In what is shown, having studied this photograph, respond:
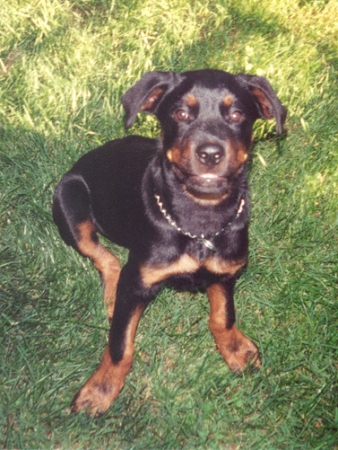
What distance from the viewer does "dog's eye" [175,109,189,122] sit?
124 inches

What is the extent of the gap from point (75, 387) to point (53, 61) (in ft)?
A: 9.37

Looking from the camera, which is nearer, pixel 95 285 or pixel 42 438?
pixel 42 438

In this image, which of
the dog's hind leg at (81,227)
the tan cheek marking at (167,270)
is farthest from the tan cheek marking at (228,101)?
the dog's hind leg at (81,227)

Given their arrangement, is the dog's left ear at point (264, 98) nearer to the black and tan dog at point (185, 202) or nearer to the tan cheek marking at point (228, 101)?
the black and tan dog at point (185, 202)

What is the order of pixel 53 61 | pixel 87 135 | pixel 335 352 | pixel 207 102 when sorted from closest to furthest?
pixel 207 102, pixel 335 352, pixel 87 135, pixel 53 61

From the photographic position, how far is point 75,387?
356cm

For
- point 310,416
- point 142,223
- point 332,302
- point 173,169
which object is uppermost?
point 173,169

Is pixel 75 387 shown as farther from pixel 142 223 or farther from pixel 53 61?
pixel 53 61

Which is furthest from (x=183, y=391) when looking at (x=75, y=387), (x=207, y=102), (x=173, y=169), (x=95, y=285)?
(x=207, y=102)

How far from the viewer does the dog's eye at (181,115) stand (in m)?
3.14

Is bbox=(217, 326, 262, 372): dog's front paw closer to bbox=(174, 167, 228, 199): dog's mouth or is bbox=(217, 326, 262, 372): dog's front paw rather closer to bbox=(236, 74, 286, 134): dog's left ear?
bbox=(174, 167, 228, 199): dog's mouth

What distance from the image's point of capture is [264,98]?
332 cm

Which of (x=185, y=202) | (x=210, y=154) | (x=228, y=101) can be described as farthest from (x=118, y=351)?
(x=228, y=101)

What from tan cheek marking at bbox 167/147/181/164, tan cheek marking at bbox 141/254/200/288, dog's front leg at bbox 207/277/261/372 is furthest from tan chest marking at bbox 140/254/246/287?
tan cheek marking at bbox 167/147/181/164
